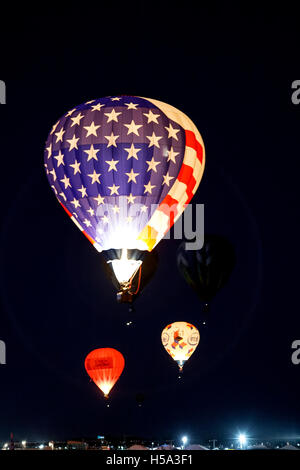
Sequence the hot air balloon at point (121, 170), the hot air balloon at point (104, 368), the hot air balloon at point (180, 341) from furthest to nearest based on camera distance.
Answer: the hot air balloon at point (104, 368) < the hot air balloon at point (180, 341) < the hot air balloon at point (121, 170)

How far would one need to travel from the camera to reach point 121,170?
54.7 ft

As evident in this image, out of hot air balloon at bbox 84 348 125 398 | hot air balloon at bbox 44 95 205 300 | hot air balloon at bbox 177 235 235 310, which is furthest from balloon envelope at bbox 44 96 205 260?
hot air balloon at bbox 84 348 125 398

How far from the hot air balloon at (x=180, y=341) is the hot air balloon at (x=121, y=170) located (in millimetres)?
13154

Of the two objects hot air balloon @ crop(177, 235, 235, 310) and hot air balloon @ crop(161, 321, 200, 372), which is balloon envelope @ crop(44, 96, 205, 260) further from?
hot air balloon @ crop(161, 321, 200, 372)

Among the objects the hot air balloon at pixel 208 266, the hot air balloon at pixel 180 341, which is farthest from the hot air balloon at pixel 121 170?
the hot air balloon at pixel 180 341

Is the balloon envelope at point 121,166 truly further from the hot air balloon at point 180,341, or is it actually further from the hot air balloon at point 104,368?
the hot air balloon at point 104,368

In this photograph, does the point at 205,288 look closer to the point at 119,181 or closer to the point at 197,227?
the point at 197,227

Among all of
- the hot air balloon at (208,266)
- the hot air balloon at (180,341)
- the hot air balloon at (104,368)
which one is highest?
the hot air balloon at (208,266)

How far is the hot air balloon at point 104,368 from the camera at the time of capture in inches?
1191

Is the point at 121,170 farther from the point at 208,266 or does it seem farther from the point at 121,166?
the point at 208,266
